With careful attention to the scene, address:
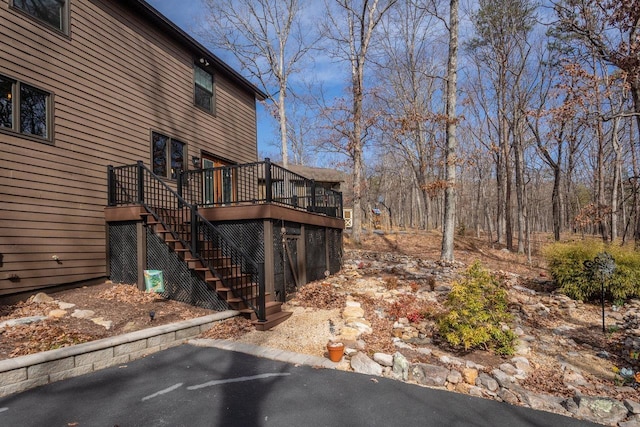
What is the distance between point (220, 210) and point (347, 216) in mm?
13342

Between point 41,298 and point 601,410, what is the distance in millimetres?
8005

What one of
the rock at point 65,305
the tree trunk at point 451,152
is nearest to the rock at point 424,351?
the rock at point 65,305

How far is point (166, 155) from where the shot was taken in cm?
957

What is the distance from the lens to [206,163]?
36.3 feet

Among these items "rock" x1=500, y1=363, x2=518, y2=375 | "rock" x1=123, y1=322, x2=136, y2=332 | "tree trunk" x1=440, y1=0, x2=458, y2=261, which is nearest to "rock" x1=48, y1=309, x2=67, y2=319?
"rock" x1=123, y1=322, x2=136, y2=332

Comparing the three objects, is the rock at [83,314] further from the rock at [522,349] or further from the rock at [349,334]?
the rock at [522,349]

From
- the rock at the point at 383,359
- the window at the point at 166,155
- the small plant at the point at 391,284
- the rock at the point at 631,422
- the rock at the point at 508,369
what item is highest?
the window at the point at 166,155

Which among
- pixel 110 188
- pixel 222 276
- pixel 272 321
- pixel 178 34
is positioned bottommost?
pixel 272 321

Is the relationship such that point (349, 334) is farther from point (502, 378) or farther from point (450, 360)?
point (502, 378)

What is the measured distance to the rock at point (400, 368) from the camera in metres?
4.28

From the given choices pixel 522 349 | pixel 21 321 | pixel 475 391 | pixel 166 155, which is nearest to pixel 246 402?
pixel 475 391

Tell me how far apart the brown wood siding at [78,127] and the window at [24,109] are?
14cm

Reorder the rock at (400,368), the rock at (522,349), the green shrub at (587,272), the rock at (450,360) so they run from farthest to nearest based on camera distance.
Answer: the green shrub at (587,272) → the rock at (522,349) → the rock at (450,360) → the rock at (400,368)

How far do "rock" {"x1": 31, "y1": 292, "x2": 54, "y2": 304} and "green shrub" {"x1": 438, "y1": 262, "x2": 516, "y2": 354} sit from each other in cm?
652
